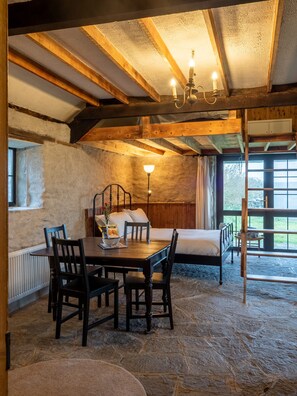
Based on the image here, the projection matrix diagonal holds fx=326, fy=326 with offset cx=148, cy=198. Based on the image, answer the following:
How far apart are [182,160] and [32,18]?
19.6ft

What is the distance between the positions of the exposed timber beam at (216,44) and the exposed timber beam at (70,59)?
131cm

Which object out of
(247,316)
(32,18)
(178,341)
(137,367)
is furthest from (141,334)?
(32,18)

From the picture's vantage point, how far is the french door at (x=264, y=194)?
726 cm

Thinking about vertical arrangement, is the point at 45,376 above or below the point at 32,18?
below

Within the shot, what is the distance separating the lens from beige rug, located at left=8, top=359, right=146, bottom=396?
216 cm

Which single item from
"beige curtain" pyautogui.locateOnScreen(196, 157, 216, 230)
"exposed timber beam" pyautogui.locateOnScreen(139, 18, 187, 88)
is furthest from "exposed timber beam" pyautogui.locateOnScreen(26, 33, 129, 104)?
"beige curtain" pyautogui.locateOnScreen(196, 157, 216, 230)

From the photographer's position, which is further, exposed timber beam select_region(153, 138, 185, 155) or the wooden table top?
exposed timber beam select_region(153, 138, 185, 155)

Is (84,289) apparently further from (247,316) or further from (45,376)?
(247,316)

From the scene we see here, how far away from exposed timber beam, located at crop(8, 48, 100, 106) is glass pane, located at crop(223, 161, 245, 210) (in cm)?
430

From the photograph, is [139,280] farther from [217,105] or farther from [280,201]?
[280,201]

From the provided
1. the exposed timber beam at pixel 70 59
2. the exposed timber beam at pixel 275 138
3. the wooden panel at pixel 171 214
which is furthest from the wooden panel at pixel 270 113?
the wooden panel at pixel 171 214

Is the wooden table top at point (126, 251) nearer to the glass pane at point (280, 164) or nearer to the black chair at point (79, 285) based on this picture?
the black chair at point (79, 285)

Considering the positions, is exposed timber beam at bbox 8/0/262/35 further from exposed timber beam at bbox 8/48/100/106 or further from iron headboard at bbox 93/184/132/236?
iron headboard at bbox 93/184/132/236

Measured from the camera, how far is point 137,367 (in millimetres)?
2582
